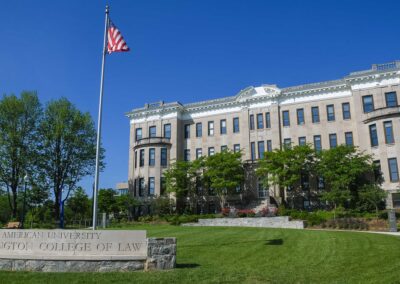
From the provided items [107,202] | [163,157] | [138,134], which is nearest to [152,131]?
[138,134]

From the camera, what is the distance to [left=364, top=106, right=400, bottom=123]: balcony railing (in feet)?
128

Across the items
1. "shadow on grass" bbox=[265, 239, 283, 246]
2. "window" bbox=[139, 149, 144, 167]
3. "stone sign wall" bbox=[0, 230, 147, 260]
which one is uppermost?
"window" bbox=[139, 149, 144, 167]

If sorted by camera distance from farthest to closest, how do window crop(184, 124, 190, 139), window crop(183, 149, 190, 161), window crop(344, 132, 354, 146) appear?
window crop(184, 124, 190, 139)
window crop(183, 149, 190, 161)
window crop(344, 132, 354, 146)

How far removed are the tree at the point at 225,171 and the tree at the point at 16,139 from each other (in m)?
22.7

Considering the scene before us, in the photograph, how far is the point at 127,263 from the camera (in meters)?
12.0

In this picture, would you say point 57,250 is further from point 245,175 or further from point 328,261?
point 245,175

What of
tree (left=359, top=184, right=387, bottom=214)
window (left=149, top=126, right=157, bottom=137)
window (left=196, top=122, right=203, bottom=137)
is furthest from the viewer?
window (left=149, top=126, right=157, bottom=137)

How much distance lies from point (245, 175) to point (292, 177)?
8334 mm

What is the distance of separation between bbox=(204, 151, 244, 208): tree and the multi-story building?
10.3 feet

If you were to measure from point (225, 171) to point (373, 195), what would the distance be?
1595 centimetres

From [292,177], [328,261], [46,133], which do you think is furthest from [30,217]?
[328,261]

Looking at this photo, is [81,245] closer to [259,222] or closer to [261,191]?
[259,222]

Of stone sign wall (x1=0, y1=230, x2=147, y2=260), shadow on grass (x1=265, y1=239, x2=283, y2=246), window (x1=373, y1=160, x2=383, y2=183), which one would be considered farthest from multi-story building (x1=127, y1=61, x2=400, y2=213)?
stone sign wall (x1=0, y1=230, x2=147, y2=260)

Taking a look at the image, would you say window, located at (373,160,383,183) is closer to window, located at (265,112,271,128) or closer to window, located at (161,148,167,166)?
window, located at (265,112,271,128)
